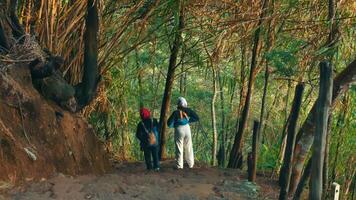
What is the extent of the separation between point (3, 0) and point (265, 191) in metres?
4.06

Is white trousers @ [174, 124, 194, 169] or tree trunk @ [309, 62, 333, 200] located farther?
white trousers @ [174, 124, 194, 169]

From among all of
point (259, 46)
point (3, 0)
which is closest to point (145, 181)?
point (3, 0)

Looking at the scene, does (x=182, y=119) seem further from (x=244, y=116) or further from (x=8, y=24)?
(x=8, y=24)

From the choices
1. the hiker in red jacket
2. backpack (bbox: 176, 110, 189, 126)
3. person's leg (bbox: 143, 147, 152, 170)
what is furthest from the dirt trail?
backpack (bbox: 176, 110, 189, 126)

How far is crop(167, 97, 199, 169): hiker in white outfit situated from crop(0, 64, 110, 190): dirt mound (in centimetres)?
175

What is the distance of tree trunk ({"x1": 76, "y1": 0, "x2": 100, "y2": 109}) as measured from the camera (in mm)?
6199

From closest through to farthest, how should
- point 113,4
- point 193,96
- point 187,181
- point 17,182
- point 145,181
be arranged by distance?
point 17,182 < point 145,181 < point 187,181 < point 113,4 < point 193,96

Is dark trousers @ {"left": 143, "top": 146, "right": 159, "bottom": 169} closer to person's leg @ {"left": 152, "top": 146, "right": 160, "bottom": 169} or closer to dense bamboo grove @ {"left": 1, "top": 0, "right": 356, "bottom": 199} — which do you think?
person's leg @ {"left": 152, "top": 146, "right": 160, "bottom": 169}

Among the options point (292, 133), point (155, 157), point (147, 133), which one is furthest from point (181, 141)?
point (292, 133)

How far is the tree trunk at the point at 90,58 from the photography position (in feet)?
20.3

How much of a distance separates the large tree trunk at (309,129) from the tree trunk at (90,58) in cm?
264

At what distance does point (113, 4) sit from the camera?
25.2 feet

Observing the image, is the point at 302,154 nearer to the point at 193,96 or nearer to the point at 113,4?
the point at 113,4

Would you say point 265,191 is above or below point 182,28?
below
